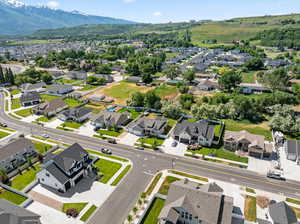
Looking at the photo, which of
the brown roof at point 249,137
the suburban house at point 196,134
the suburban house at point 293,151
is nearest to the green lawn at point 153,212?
the suburban house at point 196,134

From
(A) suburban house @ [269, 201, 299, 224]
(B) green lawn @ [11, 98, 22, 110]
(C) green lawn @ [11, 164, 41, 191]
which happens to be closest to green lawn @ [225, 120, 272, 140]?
(A) suburban house @ [269, 201, 299, 224]

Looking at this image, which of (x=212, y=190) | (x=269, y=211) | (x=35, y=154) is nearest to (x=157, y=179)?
(x=212, y=190)

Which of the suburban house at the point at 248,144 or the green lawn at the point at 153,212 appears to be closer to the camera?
the green lawn at the point at 153,212

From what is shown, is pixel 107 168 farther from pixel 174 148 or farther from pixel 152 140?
pixel 174 148

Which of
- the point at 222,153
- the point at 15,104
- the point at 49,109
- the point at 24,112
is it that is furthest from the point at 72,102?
the point at 222,153

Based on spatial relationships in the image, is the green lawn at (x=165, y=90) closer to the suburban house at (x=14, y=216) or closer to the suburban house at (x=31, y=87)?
the suburban house at (x=31, y=87)

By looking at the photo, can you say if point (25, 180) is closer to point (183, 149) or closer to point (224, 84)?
point (183, 149)
